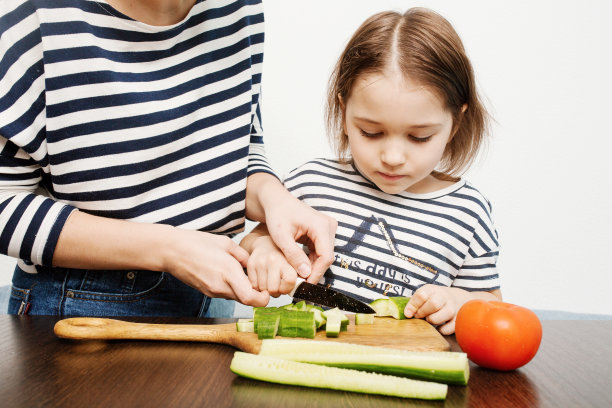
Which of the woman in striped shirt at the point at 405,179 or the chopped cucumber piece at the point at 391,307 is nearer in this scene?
the chopped cucumber piece at the point at 391,307

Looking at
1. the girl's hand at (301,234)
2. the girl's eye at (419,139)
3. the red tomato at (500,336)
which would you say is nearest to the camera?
the red tomato at (500,336)

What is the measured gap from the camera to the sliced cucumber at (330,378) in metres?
0.75

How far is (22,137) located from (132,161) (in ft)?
0.76

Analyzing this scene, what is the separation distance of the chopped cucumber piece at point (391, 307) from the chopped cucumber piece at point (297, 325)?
241mm

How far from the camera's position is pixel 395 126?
125cm

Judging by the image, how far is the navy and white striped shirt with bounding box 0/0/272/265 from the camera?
1096 mm

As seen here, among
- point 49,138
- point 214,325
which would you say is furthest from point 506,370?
point 49,138

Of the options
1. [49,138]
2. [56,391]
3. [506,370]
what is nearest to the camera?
[56,391]

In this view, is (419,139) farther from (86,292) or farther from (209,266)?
(86,292)

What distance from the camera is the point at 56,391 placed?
748 millimetres

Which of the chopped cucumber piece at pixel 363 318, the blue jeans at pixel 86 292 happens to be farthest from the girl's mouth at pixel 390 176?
the blue jeans at pixel 86 292

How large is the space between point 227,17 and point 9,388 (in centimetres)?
102

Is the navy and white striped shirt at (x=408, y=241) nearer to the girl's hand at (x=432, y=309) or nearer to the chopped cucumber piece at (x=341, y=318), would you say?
the girl's hand at (x=432, y=309)

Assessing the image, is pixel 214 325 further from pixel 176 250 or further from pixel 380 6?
pixel 380 6
